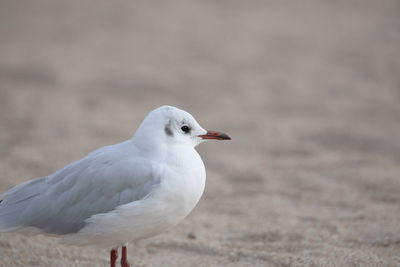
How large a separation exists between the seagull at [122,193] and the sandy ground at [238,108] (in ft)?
2.11

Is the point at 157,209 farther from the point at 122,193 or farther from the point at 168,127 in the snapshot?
the point at 168,127

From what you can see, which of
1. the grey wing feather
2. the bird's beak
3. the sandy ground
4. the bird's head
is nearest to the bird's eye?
the bird's head

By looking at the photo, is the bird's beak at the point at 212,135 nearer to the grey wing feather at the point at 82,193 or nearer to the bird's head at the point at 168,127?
the bird's head at the point at 168,127

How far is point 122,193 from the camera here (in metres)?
3.02

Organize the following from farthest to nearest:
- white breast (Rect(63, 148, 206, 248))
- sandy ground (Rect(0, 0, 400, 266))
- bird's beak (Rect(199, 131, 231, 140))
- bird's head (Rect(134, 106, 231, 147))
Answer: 1. sandy ground (Rect(0, 0, 400, 266))
2. bird's beak (Rect(199, 131, 231, 140))
3. bird's head (Rect(134, 106, 231, 147))
4. white breast (Rect(63, 148, 206, 248))

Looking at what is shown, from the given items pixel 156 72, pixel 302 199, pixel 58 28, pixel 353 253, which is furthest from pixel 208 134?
pixel 58 28

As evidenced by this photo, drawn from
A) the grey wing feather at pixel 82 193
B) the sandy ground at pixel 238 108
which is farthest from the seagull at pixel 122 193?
the sandy ground at pixel 238 108

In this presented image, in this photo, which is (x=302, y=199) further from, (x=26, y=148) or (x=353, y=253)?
(x=26, y=148)

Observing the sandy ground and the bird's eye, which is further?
the sandy ground

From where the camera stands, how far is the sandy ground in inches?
157

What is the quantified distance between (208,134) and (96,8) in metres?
7.86

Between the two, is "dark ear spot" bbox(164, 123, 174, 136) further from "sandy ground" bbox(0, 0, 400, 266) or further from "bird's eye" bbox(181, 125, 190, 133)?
"sandy ground" bbox(0, 0, 400, 266)

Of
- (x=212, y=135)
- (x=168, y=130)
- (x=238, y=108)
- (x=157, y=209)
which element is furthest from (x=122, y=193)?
(x=238, y=108)

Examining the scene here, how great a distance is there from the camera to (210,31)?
377 inches
